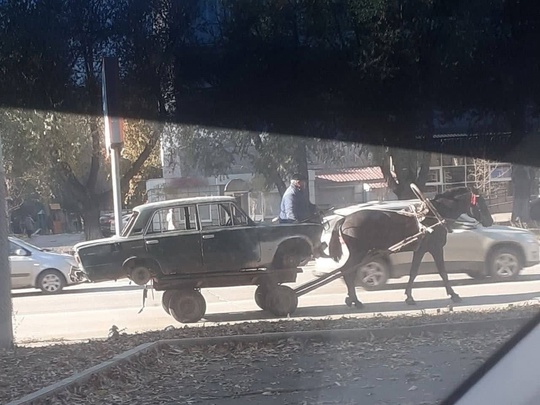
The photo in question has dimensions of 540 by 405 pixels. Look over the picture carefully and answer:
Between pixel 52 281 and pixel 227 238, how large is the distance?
5.48ft

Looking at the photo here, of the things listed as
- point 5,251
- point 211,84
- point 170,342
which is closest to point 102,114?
point 211,84

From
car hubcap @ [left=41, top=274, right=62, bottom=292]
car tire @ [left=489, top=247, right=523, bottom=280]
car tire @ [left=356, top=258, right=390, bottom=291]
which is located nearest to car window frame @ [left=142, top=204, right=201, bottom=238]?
car hubcap @ [left=41, top=274, right=62, bottom=292]

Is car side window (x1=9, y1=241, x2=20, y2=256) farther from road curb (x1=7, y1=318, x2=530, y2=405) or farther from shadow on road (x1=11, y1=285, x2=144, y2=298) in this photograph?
road curb (x1=7, y1=318, x2=530, y2=405)

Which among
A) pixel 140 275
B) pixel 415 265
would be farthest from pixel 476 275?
pixel 140 275

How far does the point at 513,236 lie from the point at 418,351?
61.8 inches

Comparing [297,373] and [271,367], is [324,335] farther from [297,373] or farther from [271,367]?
[297,373]

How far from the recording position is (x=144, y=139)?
6.57 metres

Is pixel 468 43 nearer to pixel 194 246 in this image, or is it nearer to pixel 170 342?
pixel 194 246

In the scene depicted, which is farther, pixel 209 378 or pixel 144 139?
pixel 144 139

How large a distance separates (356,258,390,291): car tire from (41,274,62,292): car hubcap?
2.84 m

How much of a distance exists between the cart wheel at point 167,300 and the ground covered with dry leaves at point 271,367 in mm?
267

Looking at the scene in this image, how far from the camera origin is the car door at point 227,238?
6598 millimetres

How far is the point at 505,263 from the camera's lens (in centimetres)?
689

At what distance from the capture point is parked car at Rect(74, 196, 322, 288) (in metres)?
6.48
